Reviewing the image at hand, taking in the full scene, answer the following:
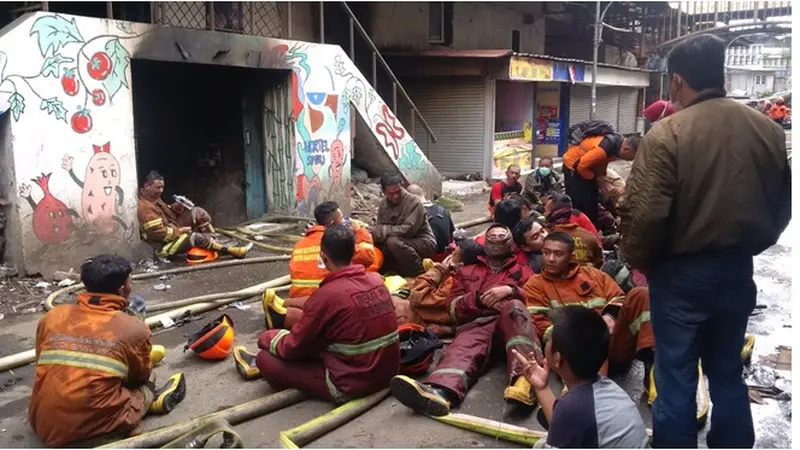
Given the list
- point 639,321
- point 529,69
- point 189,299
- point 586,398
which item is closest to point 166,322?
point 189,299

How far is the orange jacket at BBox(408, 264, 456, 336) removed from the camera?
533 cm

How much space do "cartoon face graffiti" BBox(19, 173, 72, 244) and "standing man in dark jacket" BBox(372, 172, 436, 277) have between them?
350cm

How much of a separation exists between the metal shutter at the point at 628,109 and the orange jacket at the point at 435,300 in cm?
2287

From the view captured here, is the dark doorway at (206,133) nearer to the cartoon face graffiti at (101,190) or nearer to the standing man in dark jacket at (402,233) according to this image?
the cartoon face graffiti at (101,190)

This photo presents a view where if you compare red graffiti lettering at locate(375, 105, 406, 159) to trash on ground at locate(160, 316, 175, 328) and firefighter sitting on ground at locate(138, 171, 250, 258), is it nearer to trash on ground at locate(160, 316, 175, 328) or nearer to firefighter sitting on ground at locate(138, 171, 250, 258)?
firefighter sitting on ground at locate(138, 171, 250, 258)

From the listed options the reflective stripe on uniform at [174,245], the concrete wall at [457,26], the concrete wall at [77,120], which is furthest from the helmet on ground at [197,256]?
the concrete wall at [457,26]

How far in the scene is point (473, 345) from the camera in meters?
4.67

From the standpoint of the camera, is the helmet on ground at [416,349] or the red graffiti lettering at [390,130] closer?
the helmet on ground at [416,349]

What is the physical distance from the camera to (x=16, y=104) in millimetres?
7035

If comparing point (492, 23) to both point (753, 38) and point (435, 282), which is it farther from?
point (753, 38)

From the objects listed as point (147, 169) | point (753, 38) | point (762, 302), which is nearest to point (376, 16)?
point (147, 169)

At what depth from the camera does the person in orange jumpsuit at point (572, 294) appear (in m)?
4.51

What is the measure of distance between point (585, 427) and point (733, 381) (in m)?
0.96

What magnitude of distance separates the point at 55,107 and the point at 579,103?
754 inches
